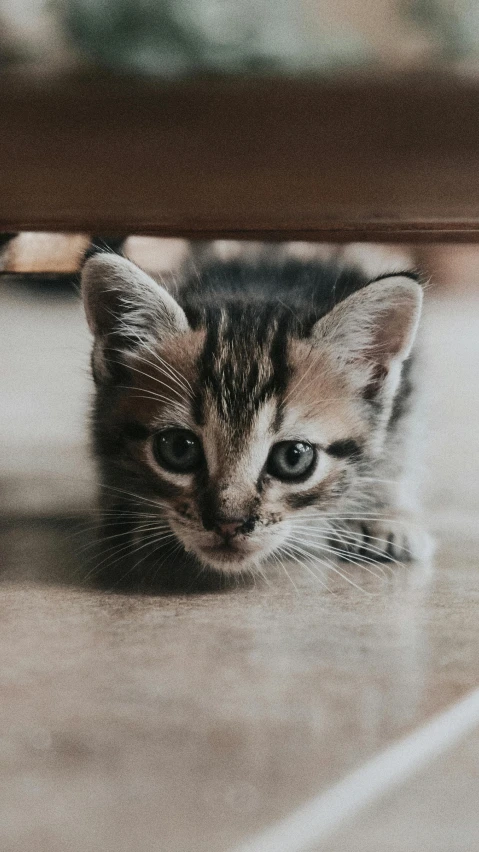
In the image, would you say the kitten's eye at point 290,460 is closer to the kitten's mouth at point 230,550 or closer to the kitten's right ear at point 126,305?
the kitten's mouth at point 230,550

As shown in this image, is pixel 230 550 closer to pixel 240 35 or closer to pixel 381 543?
pixel 381 543

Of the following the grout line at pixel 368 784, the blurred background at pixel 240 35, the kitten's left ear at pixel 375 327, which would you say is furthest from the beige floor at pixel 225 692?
the blurred background at pixel 240 35

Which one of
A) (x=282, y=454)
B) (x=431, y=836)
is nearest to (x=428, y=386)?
(x=282, y=454)

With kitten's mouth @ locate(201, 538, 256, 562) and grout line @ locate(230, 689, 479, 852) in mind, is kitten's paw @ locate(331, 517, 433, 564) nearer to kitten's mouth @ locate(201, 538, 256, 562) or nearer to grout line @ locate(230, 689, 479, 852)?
kitten's mouth @ locate(201, 538, 256, 562)

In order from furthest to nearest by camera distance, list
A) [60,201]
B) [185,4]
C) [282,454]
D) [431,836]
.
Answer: [60,201] < [282,454] < [185,4] < [431,836]

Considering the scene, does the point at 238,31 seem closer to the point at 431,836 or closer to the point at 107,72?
the point at 107,72

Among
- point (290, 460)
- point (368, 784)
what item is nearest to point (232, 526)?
point (290, 460)
